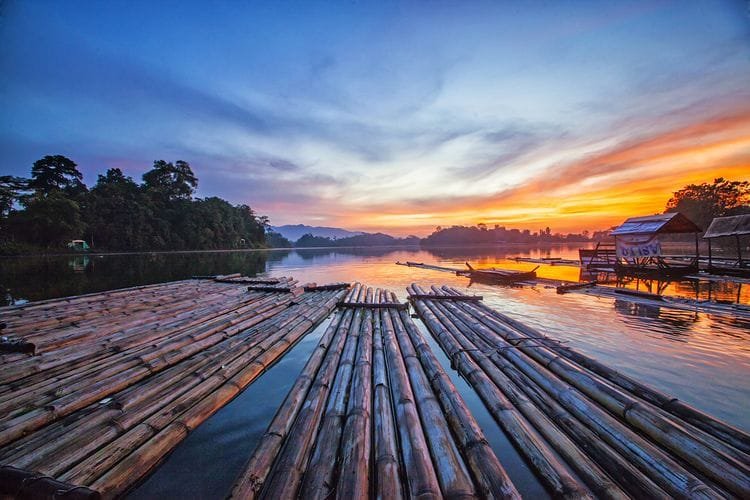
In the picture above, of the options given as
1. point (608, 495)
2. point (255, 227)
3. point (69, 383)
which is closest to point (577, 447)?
point (608, 495)

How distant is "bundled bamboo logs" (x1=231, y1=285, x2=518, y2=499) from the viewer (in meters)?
3.18

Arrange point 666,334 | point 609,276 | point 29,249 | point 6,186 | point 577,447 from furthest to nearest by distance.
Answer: point 6,186 < point 29,249 < point 609,276 < point 666,334 < point 577,447

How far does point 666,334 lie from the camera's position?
10367 millimetres

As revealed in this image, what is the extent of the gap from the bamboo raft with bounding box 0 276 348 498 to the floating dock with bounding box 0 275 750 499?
3 centimetres

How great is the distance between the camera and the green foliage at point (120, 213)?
56.8 m

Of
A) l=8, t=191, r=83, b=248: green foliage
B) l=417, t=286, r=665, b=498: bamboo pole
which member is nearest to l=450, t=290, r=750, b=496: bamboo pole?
l=417, t=286, r=665, b=498: bamboo pole

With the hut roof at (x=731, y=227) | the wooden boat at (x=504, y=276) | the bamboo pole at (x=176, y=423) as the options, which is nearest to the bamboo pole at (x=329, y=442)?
the bamboo pole at (x=176, y=423)

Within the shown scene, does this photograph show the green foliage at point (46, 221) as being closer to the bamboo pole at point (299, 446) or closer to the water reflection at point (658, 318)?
the bamboo pole at point (299, 446)

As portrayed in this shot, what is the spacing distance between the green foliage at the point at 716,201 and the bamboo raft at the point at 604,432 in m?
87.0

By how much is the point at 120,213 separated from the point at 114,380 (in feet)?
306

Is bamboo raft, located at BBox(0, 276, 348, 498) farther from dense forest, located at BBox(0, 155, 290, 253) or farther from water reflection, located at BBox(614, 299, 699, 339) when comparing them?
dense forest, located at BBox(0, 155, 290, 253)

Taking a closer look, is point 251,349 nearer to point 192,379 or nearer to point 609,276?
point 192,379

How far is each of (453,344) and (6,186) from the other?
9767 centimetres

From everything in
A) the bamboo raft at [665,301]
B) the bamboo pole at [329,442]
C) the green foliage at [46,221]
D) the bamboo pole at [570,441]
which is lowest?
the bamboo raft at [665,301]
